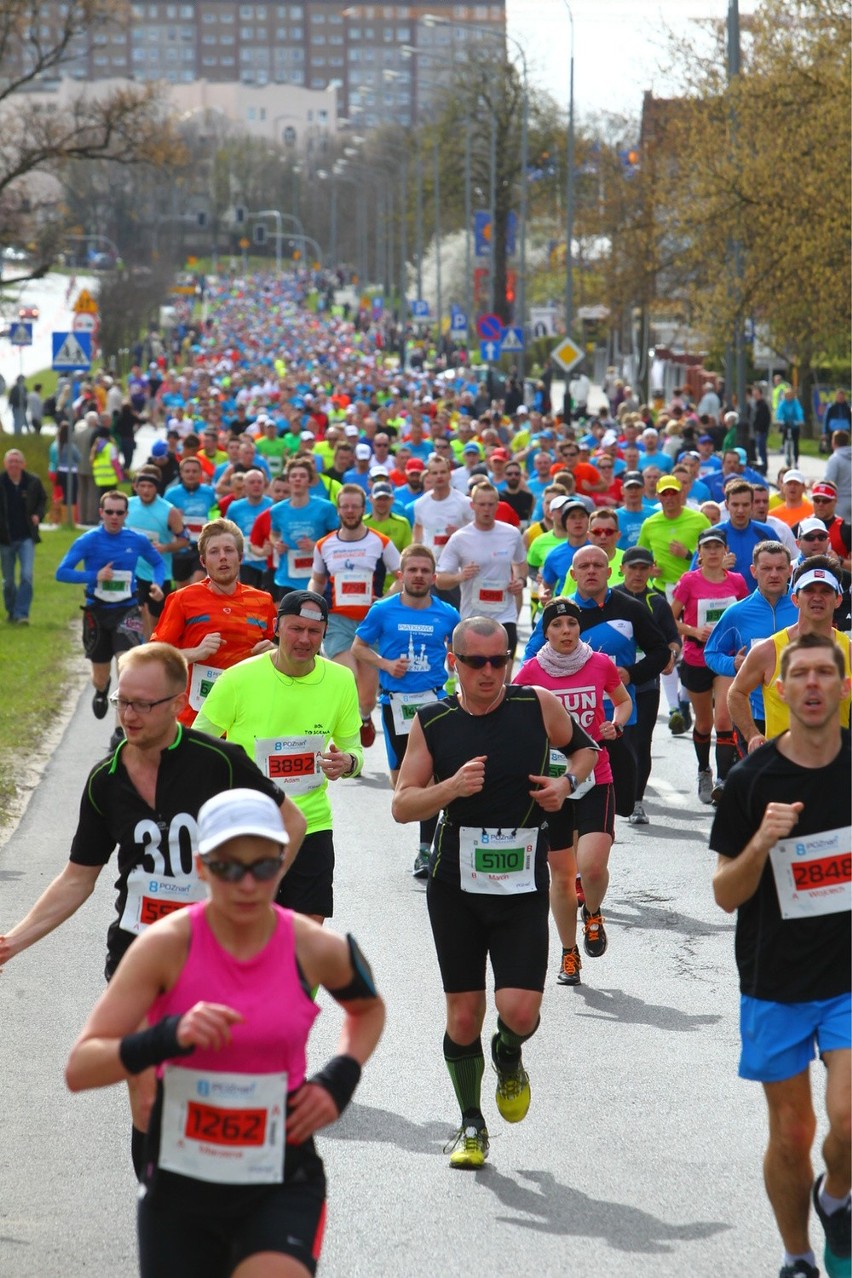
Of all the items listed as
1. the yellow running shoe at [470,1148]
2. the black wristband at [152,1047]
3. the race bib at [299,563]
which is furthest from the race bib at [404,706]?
the black wristband at [152,1047]

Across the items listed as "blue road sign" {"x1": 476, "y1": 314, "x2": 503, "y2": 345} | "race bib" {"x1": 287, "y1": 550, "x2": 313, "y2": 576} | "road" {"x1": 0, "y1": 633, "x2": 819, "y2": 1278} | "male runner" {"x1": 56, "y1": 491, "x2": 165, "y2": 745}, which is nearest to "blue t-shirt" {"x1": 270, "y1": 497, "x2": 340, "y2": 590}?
"race bib" {"x1": 287, "y1": 550, "x2": 313, "y2": 576}

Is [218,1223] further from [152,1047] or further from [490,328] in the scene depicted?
[490,328]

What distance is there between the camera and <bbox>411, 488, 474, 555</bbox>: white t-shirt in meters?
18.6

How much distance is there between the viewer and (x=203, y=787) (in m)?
6.02

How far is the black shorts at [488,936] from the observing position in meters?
7.02

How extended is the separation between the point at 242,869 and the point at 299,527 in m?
12.8

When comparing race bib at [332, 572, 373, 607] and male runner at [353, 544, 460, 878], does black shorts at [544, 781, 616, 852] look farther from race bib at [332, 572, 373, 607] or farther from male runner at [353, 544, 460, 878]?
race bib at [332, 572, 373, 607]

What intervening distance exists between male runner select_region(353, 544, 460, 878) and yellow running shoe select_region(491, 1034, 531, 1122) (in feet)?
14.8

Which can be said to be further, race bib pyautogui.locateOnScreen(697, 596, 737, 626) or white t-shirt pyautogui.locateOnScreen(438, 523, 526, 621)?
white t-shirt pyautogui.locateOnScreen(438, 523, 526, 621)

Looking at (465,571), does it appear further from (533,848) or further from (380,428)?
(380,428)

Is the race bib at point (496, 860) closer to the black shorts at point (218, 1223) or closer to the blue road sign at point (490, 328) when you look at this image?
the black shorts at point (218, 1223)

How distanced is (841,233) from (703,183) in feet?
8.70

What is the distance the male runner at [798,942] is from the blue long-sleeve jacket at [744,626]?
5.68 meters

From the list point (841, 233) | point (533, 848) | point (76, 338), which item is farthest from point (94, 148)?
point (533, 848)
